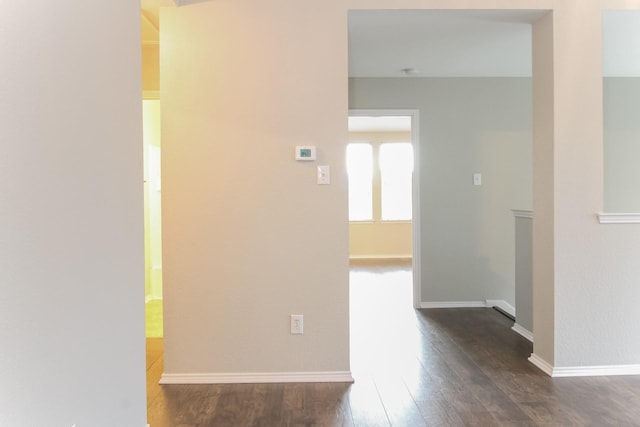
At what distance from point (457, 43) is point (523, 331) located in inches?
91.6

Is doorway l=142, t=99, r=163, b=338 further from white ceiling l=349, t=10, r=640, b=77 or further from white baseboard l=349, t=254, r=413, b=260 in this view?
white baseboard l=349, t=254, r=413, b=260

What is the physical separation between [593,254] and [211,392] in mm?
2422

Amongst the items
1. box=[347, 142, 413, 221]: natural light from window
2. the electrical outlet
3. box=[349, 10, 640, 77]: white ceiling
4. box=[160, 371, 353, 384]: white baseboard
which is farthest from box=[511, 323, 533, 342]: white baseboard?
box=[347, 142, 413, 221]: natural light from window

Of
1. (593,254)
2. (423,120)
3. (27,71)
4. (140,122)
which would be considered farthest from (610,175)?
(27,71)

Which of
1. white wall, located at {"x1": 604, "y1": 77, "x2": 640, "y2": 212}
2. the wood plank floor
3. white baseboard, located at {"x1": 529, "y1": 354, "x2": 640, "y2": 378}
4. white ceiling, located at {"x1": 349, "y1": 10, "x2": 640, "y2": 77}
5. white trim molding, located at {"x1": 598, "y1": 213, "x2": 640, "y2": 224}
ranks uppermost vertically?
white ceiling, located at {"x1": 349, "y1": 10, "x2": 640, "y2": 77}

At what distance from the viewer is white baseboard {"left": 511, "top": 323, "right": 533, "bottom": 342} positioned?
11.4 feet

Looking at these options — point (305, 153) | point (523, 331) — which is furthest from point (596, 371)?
point (305, 153)

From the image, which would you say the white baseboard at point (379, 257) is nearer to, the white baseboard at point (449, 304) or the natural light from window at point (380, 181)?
the natural light from window at point (380, 181)

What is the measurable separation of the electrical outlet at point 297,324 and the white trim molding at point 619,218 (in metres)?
1.92

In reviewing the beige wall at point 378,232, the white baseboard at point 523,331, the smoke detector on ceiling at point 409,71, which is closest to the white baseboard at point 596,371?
the white baseboard at point 523,331

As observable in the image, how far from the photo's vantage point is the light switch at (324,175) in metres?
2.65

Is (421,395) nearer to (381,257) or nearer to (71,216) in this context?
(71,216)

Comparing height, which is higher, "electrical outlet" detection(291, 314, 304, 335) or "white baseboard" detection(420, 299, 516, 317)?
"electrical outlet" detection(291, 314, 304, 335)

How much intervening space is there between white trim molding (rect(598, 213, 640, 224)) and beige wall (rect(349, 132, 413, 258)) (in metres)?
5.61
